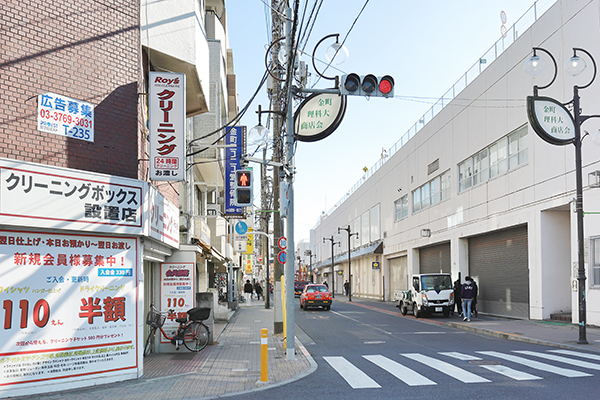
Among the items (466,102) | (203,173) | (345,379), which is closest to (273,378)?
(345,379)

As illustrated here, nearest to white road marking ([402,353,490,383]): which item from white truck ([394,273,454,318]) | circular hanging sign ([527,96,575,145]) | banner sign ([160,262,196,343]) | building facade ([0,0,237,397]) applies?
banner sign ([160,262,196,343])

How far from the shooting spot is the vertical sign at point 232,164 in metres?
23.0

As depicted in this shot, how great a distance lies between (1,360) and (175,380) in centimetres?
298

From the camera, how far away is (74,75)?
1048 cm

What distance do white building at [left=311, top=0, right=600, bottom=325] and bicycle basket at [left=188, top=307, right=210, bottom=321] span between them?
12.8m

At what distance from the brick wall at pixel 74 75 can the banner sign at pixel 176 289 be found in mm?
4075

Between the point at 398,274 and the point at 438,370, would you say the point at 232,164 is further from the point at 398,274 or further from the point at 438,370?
the point at 398,274

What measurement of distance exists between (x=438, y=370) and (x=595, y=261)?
1058cm

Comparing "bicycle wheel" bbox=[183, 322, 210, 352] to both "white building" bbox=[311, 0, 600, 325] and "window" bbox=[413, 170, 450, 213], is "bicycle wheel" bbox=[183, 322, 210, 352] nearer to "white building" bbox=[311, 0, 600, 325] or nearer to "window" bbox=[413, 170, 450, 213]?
"white building" bbox=[311, 0, 600, 325]

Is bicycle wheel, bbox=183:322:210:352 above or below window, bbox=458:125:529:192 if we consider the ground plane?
below

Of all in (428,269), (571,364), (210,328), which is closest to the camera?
(571,364)

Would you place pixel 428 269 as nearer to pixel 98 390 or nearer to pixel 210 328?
pixel 210 328

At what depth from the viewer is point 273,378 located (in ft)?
33.7

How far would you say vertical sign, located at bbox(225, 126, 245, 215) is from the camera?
2300 centimetres
